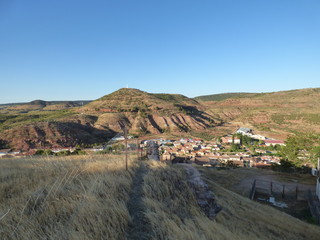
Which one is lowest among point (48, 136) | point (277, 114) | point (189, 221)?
→ point (48, 136)

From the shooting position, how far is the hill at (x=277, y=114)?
6156 centimetres

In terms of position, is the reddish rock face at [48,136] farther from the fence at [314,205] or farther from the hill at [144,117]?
the fence at [314,205]

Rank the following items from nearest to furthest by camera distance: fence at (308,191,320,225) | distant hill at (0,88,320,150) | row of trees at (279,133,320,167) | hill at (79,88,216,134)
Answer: fence at (308,191,320,225), row of trees at (279,133,320,167), distant hill at (0,88,320,150), hill at (79,88,216,134)

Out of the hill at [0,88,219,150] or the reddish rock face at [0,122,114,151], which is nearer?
the reddish rock face at [0,122,114,151]

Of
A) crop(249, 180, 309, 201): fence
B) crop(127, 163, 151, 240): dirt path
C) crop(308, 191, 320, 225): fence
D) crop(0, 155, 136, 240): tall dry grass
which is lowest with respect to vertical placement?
crop(249, 180, 309, 201): fence

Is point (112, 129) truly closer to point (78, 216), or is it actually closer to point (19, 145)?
point (19, 145)

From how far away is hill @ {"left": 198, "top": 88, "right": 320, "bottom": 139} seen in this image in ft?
202

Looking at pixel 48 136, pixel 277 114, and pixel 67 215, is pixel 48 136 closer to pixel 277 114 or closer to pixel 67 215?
pixel 67 215

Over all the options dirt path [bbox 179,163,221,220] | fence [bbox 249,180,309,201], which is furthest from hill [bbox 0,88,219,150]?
dirt path [bbox 179,163,221,220]

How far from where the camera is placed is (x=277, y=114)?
259 ft

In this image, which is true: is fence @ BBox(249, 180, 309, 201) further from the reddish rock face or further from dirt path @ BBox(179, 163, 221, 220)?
the reddish rock face

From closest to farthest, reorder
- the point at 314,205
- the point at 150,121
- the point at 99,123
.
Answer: the point at 314,205 < the point at 99,123 < the point at 150,121

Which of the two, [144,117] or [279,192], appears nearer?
[279,192]

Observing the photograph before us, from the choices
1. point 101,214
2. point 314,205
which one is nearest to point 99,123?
point 314,205
